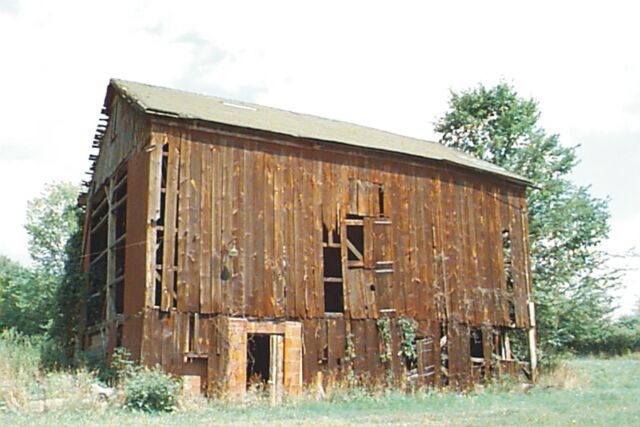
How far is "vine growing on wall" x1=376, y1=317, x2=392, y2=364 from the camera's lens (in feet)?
70.0

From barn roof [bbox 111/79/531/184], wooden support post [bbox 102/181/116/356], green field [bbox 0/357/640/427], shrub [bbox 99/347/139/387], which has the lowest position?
green field [bbox 0/357/640/427]

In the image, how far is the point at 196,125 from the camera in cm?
1958

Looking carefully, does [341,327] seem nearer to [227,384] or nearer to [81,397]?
[227,384]

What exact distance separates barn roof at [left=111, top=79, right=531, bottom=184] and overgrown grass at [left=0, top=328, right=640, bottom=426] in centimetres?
710

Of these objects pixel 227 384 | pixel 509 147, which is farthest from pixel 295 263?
pixel 509 147

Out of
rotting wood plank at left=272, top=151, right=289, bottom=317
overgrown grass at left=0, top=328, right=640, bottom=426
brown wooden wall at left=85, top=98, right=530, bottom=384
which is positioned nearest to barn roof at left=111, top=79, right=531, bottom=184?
brown wooden wall at left=85, top=98, right=530, bottom=384

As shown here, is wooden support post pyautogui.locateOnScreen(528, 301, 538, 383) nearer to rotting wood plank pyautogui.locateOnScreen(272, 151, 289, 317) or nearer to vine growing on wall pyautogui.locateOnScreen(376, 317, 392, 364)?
vine growing on wall pyautogui.locateOnScreen(376, 317, 392, 364)

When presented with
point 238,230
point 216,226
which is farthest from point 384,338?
point 216,226

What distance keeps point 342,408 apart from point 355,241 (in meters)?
6.16

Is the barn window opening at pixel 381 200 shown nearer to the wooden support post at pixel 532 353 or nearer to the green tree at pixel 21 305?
the wooden support post at pixel 532 353

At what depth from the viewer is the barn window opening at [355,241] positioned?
71.0 feet

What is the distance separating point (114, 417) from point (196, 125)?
8016 millimetres

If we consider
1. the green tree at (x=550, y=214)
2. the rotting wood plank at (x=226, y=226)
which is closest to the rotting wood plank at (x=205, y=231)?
the rotting wood plank at (x=226, y=226)

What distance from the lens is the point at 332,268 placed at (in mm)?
22844
